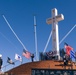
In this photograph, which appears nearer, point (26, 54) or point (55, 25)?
point (26, 54)

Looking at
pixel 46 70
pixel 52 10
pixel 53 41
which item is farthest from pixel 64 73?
pixel 52 10

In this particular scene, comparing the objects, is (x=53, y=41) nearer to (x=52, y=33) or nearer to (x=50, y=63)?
(x=52, y=33)

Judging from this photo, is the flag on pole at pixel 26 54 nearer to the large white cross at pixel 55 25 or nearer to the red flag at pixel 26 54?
the red flag at pixel 26 54

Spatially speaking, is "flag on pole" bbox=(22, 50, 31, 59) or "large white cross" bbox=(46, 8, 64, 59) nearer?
"flag on pole" bbox=(22, 50, 31, 59)

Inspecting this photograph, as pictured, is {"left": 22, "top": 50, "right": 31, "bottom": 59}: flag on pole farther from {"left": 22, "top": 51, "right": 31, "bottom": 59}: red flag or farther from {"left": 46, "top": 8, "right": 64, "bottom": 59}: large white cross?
{"left": 46, "top": 8, "right": 64, "bottom": 59}: large white cross

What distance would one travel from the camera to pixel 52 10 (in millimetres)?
39250

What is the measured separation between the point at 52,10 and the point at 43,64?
1282 centimetres

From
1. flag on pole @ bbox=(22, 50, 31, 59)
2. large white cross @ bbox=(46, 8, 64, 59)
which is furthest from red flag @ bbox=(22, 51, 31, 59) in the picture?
large white cross @ bbox=(46, 8, 64, 59)

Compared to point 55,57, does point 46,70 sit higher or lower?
lower

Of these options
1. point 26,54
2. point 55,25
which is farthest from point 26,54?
point 55,25

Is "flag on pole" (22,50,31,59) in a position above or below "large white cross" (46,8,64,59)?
below

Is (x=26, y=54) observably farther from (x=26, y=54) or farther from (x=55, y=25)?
(x=55, y=25)

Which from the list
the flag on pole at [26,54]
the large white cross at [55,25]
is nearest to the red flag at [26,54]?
the flag on pole at [26,54]

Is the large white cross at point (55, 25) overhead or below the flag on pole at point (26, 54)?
overhead
